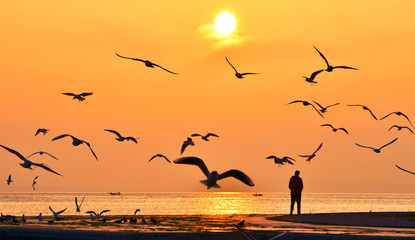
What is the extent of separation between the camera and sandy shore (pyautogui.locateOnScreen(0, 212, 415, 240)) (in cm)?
2439

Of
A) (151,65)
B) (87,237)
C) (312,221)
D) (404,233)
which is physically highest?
(151,65)

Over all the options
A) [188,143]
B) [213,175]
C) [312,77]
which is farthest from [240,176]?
[312,77]

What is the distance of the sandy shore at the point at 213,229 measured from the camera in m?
24.4

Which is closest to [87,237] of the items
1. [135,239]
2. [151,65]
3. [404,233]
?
[135,239]

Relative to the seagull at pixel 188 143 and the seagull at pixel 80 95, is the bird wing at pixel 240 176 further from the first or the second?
the seagull at pixel 80 95

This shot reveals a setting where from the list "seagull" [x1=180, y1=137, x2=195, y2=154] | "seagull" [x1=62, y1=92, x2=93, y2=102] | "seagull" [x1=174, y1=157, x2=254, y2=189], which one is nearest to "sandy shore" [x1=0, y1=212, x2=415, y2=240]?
"seagull" [x1=174, y1=157, x2=254, y2=189]

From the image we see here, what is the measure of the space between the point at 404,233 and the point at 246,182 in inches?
238

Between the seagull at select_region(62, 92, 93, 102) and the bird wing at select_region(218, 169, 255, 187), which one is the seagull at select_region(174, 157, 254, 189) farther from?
the seagull at select_region(62, 92, 93, 102)

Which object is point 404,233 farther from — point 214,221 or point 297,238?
point 214,221

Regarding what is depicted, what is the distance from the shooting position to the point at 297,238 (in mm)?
24391

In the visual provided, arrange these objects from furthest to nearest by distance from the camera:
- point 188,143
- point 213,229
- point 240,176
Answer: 1. point 188,143
2. point 213,229
3. point 240,176

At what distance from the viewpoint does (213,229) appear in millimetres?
26766

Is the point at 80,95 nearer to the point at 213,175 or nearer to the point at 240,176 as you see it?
the point at 213,175

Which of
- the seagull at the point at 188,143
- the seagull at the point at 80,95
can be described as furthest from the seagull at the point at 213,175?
the seagull at the point at 80,95
